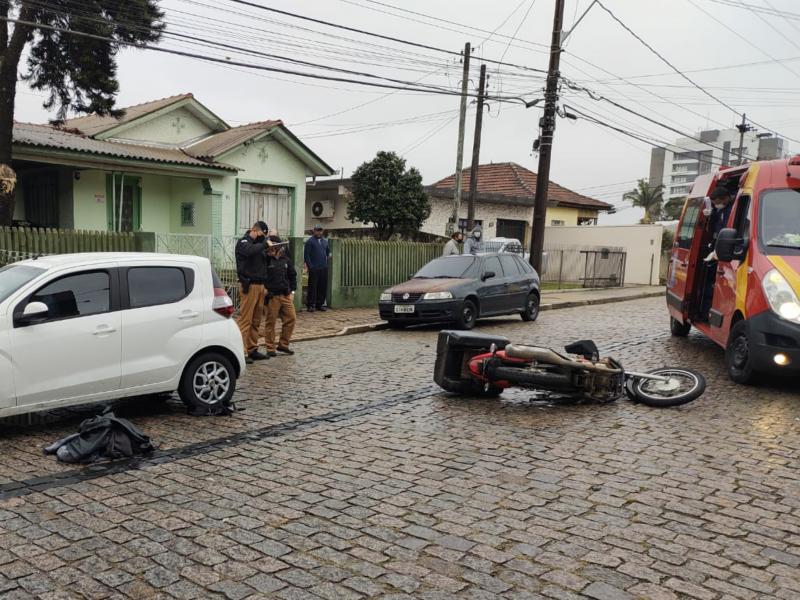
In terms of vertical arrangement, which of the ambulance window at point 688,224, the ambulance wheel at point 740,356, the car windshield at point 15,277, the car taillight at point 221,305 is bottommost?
the ambulance wheel at point 740,356

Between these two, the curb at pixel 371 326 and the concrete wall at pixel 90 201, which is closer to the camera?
the curb at pixel 371 326

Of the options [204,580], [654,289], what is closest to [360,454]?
[204,580]

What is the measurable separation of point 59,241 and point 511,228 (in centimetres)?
2378

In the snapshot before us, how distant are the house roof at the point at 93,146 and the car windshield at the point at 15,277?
33.7 feet

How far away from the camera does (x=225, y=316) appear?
7262 mm

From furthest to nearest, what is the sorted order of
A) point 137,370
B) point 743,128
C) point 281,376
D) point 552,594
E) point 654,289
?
point 743,128, point 654,289, point 281,376, point 137,370, point 552,594

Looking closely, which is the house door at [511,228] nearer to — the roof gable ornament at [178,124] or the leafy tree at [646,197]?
the roof gable ornament at [178,124]

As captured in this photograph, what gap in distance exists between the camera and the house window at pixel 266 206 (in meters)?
21.3

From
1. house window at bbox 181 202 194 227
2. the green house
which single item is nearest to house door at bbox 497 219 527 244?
the green house

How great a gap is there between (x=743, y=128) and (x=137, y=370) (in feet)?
138

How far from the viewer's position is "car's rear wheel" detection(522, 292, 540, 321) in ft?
51.0

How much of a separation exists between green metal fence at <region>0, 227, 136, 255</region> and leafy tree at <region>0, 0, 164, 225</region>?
2708 millimetres

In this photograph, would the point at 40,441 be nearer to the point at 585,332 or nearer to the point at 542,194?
the point at 585,332

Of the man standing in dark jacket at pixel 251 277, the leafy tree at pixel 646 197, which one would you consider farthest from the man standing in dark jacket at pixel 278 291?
the leafy tree at pixel 646 197
